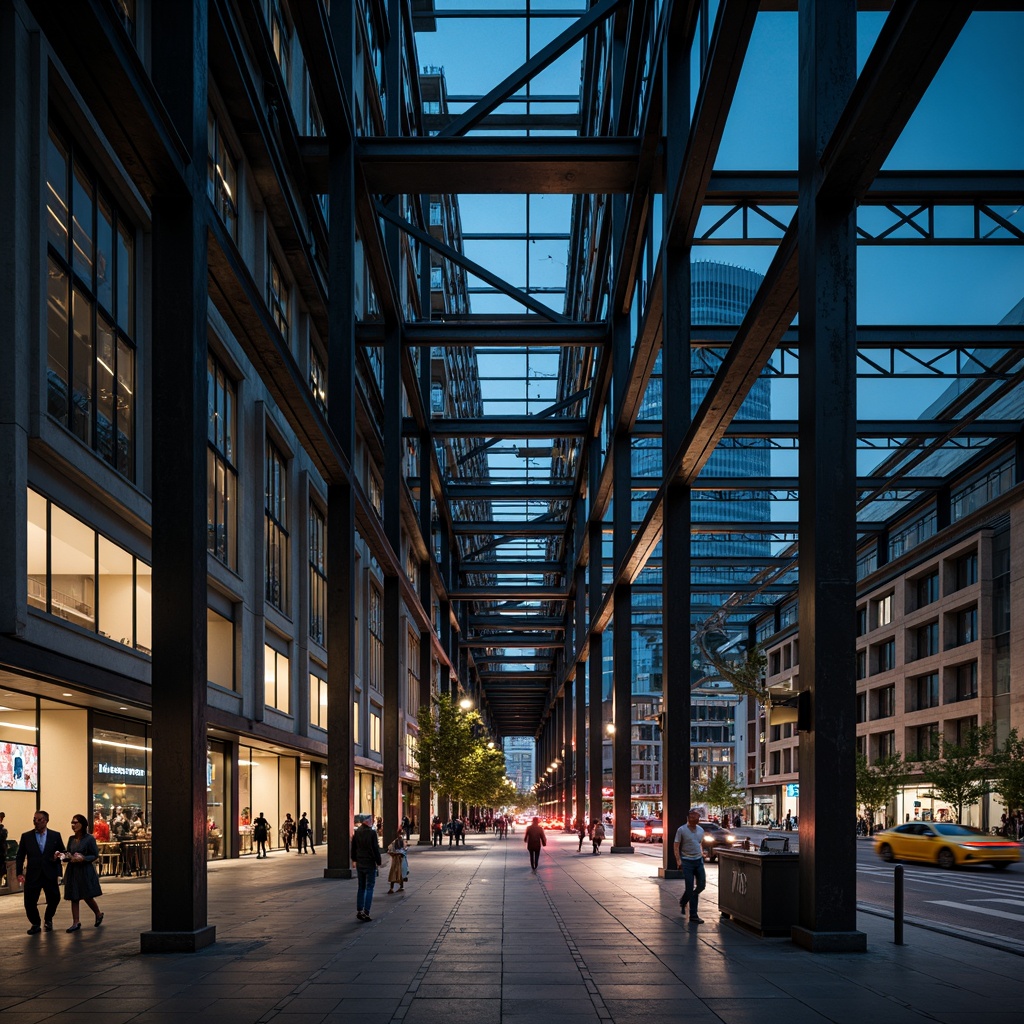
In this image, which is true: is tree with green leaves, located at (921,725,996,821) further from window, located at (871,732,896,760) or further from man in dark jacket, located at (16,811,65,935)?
man in dark jacket, located at (16,811,65,935)

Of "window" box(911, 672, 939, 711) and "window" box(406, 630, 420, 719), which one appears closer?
"window" box(406, 630, 420, 719)

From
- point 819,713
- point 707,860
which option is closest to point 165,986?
point 819,713

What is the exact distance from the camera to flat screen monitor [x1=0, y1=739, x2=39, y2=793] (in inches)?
881

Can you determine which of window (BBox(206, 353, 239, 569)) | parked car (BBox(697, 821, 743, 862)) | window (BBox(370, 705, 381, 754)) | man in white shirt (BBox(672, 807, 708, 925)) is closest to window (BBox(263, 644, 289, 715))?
window (BBox(206, 353, 239, 569))

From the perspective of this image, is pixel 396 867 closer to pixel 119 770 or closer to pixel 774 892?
pixel 119 770

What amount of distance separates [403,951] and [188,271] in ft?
30.5

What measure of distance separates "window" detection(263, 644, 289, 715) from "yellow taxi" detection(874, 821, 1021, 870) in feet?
69.3

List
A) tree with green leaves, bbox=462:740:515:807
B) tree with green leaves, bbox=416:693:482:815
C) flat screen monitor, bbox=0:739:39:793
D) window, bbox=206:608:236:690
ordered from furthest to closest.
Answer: tree with green leaves, bbox=462:740:515:807
tree with green leaves, bbox=416:693:482:815
window, bbox=206:608:236:690
flat screen monitor, bbox=0:739:39:793

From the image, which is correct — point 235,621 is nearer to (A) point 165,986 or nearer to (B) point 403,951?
(B) point 403,951

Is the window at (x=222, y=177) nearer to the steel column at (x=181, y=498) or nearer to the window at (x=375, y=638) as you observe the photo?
the steel column at (x=181, y=498)

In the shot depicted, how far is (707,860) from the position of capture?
132 ft

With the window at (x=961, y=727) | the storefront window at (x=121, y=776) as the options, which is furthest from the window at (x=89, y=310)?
the window at (x=961, y=727)

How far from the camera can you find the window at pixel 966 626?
220 ft

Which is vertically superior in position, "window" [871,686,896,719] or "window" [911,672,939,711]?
→ "window" [911,672,939,711]
